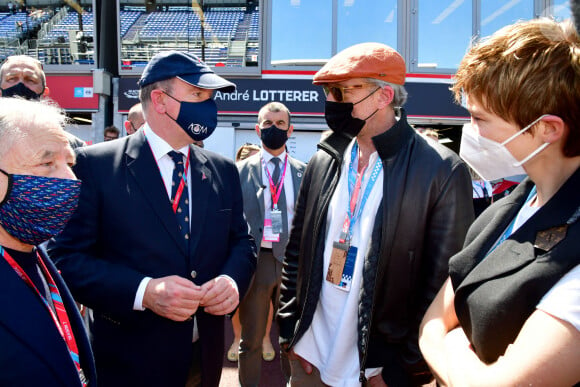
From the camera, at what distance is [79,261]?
1.75 meters

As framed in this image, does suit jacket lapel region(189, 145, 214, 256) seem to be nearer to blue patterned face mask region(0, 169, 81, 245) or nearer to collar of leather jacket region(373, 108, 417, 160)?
blue patterned face mask region(0, 169, 81, 245)

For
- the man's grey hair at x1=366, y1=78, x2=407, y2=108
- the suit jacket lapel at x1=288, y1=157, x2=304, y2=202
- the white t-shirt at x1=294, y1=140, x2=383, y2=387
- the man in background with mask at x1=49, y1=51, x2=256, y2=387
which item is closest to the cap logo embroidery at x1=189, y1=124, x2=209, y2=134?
the man in background with mask at x1=49, y1=51, x2=256, y2=387

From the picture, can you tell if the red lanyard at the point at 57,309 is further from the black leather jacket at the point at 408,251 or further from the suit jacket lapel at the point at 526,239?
the suit jacket lapel at the point at 526,239

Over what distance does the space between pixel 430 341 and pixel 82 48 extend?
11.8 meters

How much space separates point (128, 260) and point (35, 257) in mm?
488

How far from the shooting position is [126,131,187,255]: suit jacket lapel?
1854 mm

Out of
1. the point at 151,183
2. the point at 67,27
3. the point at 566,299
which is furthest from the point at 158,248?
the point at 67,27

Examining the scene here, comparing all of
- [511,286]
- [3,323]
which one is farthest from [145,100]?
[511,286]

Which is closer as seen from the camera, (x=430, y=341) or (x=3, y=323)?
(x=3, y=323)

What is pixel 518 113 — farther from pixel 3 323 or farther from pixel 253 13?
pixel 253 13

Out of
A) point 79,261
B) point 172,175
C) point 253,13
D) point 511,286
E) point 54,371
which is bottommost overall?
point 54,371

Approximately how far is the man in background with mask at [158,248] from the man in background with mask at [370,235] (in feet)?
1.22

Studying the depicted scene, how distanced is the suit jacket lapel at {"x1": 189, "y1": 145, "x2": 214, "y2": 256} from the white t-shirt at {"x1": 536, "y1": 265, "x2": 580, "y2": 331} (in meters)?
1.38

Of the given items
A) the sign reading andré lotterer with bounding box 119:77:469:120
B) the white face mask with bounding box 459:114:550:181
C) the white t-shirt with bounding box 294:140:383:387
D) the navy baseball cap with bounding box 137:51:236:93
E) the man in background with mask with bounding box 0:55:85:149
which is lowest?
the white t-shirt with bounding box 294:140:383:387
